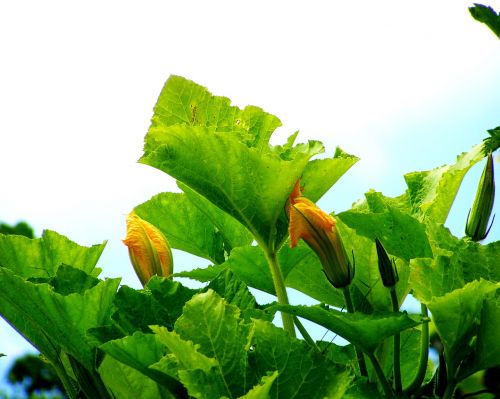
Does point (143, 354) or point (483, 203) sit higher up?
point (483, 203)

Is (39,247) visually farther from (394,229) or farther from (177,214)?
(394,229)

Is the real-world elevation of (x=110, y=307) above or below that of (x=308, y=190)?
below

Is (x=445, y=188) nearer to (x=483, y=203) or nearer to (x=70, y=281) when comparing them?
(x=483, y=203)

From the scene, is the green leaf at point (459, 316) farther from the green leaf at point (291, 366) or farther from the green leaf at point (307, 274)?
the green leaf at point (307, 274)

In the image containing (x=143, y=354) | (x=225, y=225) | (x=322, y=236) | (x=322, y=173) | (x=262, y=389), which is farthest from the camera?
(x=225, y=225)

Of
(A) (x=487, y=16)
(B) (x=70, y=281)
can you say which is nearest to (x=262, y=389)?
(B) (x=70, y=281)

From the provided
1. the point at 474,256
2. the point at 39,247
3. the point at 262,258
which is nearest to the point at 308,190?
the point at 262,258

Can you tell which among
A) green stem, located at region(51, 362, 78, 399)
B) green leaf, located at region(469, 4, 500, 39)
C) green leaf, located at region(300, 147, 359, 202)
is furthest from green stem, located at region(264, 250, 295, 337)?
green leaf, located at region(469, 4, 500, 39)
